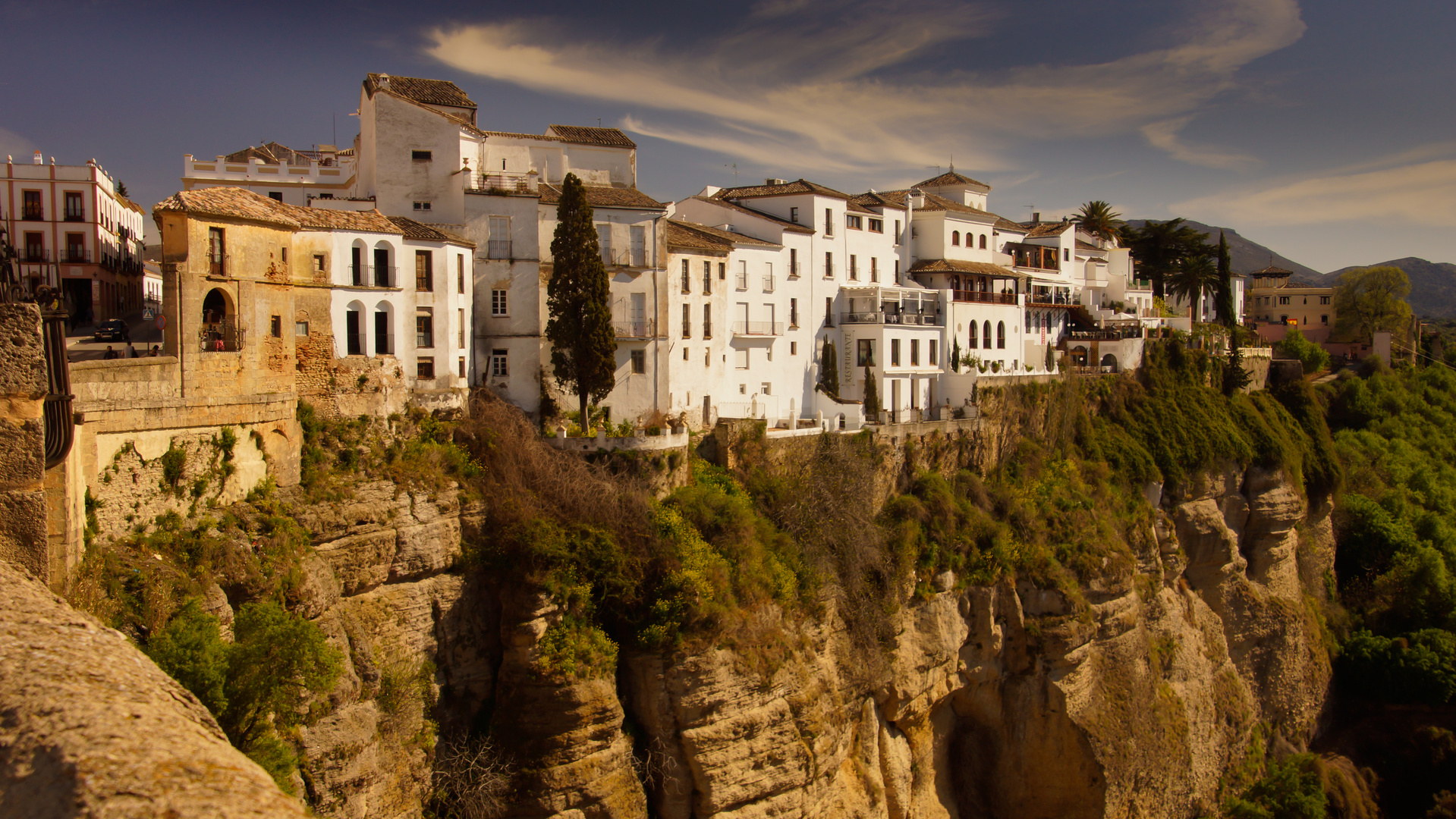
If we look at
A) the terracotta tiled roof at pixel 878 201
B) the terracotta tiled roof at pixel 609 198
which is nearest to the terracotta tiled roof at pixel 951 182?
the terracotta tiled roof at pixel 878 201

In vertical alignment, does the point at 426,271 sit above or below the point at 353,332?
above

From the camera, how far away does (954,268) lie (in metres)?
47.0

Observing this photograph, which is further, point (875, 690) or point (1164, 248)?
point (1164, 248)

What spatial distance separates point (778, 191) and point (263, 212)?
23427 millimetres

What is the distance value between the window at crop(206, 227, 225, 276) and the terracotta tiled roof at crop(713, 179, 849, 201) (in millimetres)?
24057

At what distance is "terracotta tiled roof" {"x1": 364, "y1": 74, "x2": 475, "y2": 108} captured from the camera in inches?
1330

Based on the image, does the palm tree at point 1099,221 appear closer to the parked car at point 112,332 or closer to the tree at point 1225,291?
the tree at point 1225,291

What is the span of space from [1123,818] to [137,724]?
38.6 meters

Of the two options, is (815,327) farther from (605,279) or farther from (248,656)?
(248,656)

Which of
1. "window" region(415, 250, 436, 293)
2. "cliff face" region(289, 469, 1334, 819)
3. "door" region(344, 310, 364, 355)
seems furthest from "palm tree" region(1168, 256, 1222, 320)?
"door" region(344, 310, 364, 355)

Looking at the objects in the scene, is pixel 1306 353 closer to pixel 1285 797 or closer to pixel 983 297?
pixel 983 297

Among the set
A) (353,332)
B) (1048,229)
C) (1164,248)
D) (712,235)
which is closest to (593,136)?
(712,235)

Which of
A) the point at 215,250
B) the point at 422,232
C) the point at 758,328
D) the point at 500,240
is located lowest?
the point at 758,328

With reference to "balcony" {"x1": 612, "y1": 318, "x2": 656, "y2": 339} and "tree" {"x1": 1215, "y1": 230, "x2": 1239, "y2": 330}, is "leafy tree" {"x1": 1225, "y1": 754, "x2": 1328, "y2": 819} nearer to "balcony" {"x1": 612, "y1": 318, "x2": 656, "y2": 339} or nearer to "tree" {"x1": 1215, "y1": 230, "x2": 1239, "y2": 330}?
"tree" {"x1": 1215, "y1": 230, "x2": 1239, "y2": 330}
